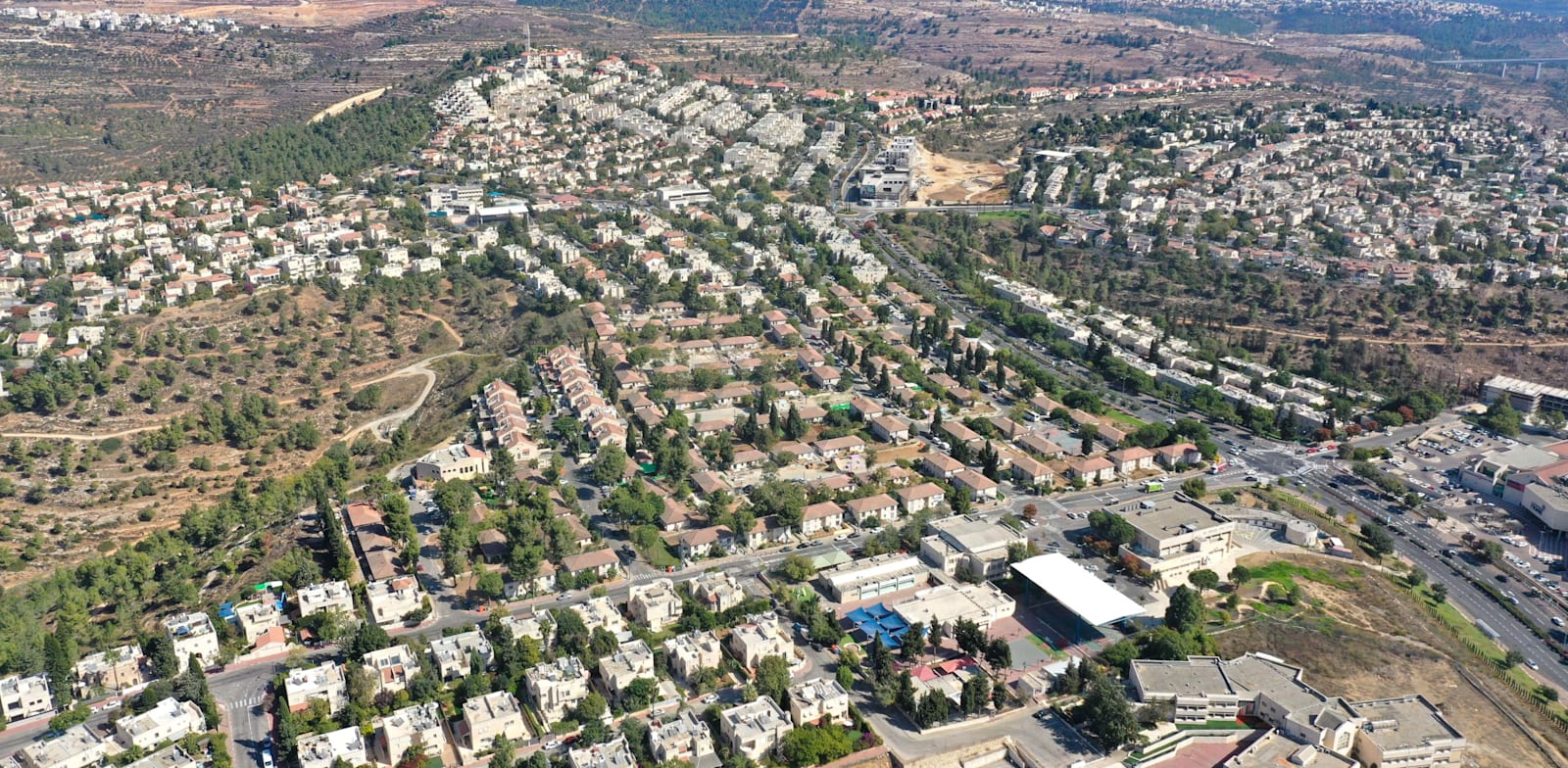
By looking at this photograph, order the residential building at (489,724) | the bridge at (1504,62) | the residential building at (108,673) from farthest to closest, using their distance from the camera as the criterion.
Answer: the bridge at (1504,62) < the residential building at (108,673) < the residential building at (489,724)

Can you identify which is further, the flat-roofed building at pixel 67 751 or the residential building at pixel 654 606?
the residential building at pixel 654 606

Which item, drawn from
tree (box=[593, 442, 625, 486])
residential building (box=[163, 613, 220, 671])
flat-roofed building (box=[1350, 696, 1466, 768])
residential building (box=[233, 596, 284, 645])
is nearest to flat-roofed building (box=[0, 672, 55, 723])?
residential building (box=[163, 613, 220, 671])

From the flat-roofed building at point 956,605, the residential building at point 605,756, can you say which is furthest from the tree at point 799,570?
the residential building at point 605,756

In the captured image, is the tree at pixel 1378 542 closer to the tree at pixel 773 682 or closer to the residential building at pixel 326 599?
the tree at pixel 773 682

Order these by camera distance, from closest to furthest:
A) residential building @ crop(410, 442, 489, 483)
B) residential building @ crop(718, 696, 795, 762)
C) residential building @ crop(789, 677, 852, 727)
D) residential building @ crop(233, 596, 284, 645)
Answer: residential building @ crop(718, 696, 795, 762) < residential building @ crop(789, 677, 852, 727) < residential building @ crop(233, 596, 284, 645) < residential building @ crop(410, 442, 489, 483)

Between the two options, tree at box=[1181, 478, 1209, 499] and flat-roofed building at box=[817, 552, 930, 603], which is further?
tree at box=[1181, 478, 1209, 499]

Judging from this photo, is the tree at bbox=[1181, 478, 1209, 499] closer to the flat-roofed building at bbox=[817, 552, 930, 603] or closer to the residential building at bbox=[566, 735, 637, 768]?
the flat-roofed building at bbox=[817, 552, 930, 603]

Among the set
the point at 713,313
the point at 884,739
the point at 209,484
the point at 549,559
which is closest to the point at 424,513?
the point at 549,559

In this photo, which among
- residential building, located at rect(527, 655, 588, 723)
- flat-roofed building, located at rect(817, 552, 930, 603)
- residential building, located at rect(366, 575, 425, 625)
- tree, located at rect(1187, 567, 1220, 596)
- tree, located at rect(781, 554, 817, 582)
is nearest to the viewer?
residential building, located at rect(527, 655, 588, 723)
